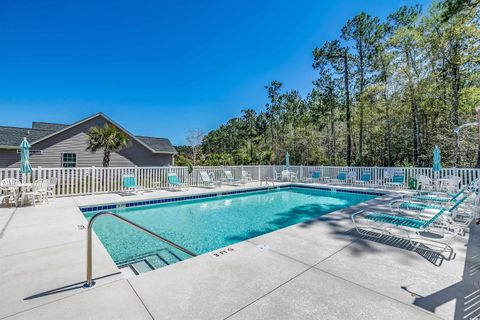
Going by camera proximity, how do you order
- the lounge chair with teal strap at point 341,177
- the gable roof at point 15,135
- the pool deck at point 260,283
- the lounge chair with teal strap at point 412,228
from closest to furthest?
the pool deck at point 260,283, the lounge chair with teal strap at point 412,228, the lounge chair with teal strap at point 341,177, the gable roof at point 15,135

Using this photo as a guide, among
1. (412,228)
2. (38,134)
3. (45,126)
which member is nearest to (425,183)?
(412,228)

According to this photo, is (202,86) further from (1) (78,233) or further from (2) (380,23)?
(1) (78,233)

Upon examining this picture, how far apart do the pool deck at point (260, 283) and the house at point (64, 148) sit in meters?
13.1

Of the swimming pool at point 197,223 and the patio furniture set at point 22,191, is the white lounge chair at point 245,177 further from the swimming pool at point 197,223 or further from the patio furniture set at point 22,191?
the patio furniture set at point 22,191

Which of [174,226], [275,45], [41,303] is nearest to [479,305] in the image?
[41,303]

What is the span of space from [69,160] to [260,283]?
1684cm

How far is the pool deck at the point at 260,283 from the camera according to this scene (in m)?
1.92

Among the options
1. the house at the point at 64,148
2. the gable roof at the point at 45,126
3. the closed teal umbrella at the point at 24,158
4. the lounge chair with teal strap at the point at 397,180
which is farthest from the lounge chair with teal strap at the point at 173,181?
the gable roof at the point at 45,126

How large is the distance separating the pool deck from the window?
43.0 ft

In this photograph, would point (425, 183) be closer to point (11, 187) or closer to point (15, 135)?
point (11, 187)

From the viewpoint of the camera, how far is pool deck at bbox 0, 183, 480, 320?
192 cm

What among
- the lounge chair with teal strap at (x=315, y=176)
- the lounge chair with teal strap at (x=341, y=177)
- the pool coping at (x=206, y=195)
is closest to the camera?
the pool coping at (x=206, y=195)

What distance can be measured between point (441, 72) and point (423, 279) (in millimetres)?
14883

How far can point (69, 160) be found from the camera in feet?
48.5
